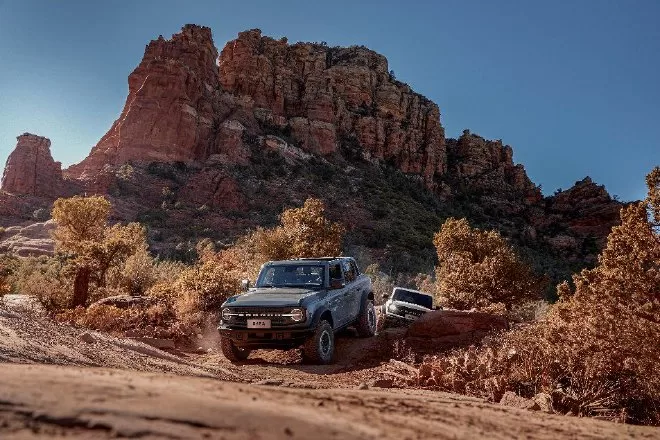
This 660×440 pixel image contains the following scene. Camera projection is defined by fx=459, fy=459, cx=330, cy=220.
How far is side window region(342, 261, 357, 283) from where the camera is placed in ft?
32.8

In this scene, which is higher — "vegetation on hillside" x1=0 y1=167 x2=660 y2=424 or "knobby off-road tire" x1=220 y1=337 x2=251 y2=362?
"vegetation on hillside" x1=0 y1=167 x2=660 y2=424

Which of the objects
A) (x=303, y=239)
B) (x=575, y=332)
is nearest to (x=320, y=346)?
(x=575, y=332)

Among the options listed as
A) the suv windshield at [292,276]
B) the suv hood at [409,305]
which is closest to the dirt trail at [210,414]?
the suv windshield at [292,276]

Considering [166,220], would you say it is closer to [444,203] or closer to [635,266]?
[444,203]

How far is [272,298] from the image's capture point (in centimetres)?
822

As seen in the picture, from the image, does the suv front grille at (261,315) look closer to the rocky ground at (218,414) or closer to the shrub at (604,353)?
the shrub at (604,353)

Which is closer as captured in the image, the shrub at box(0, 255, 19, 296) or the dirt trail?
the dirt trail

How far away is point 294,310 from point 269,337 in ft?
2.22

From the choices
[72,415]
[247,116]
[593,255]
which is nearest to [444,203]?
[593,255]

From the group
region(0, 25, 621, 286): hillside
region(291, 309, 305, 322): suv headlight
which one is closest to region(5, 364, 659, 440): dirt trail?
region(291, 309, 305, 322): suv headlight

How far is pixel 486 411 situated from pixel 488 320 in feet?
24.5

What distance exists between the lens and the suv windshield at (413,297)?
1536 centimetres

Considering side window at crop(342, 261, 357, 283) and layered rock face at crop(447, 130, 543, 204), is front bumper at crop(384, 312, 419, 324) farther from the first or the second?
layered rock face at crop(447, 130, 543, 204)

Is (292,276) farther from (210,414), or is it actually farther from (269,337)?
(210,414)
